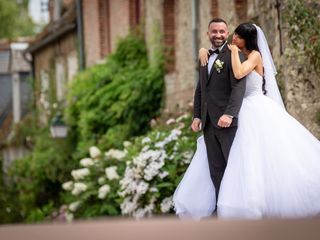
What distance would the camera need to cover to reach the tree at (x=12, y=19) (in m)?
52.2

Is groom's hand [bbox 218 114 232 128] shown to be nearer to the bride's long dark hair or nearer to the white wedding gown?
the white wedding gown

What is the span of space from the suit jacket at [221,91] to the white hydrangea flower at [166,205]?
349cm

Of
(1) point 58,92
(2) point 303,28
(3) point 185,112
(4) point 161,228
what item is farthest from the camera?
(1) point 58,92

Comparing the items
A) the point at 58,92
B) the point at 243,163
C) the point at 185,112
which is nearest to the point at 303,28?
the point at 243,163

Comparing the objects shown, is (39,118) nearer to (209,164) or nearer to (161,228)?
(209,164)

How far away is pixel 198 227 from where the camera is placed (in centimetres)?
233

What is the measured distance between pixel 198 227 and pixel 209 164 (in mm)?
4484

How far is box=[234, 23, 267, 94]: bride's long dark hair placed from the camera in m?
6.63

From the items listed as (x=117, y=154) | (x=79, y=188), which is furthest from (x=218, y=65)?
(x=79, y=188)

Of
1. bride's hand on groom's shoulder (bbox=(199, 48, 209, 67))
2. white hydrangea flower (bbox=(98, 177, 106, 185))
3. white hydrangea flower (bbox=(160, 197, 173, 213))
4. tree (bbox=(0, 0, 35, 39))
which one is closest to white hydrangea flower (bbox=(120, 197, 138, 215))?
white hydrangea flower (bbox=(160, 197, 173, 213))

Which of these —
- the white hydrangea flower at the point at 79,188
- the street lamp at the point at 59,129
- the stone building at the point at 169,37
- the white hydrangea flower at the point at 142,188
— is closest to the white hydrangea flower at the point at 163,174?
the white hydrangea flower at the point at 142,188

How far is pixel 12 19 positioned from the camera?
5284 centimetres

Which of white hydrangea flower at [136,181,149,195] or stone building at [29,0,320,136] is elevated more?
stone building at [29,0,320,136]

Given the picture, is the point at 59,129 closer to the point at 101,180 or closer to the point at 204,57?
the point at 101,180
